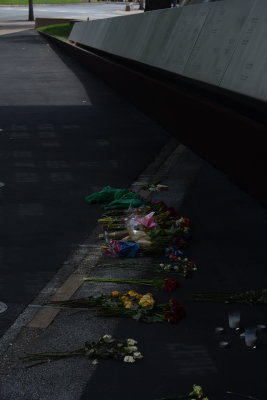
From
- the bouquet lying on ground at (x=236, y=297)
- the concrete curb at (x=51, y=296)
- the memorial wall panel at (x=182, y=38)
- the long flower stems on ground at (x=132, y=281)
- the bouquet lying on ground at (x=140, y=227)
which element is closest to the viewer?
the concrete curb at (x=51, y=296)

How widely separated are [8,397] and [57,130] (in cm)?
1043

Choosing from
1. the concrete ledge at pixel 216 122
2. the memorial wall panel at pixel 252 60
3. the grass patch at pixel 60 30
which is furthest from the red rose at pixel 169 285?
the grass patch at pixel 60 30

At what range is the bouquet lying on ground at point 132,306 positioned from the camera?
5566 millimetres

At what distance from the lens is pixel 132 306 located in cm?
572

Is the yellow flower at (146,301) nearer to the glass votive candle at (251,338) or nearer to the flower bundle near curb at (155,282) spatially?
the flower bundle near curb at (155,282)

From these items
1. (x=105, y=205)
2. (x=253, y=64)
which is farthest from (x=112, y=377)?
(x=253, y=64)

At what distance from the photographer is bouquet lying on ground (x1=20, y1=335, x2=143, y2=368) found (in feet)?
16.1

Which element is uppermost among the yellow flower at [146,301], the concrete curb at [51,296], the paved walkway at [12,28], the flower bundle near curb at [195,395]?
the flower bundle near curb at [195,395]

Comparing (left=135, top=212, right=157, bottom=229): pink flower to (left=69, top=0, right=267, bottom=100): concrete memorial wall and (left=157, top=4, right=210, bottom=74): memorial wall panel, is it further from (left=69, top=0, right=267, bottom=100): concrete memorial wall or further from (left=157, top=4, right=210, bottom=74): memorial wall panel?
(left=157, top=4, right=210, bottom=74): memorial wall panel

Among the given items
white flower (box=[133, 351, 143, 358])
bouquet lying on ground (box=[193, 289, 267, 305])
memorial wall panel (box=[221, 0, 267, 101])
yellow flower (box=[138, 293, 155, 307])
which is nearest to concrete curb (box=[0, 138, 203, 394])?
yellow flower (box=[138, 293, 155, 307])

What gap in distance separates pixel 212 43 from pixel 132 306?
798 centimetres

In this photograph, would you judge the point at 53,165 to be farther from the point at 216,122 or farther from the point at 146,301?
the point at 146,301

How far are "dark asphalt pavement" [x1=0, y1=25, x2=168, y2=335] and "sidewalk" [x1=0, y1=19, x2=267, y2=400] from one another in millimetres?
225

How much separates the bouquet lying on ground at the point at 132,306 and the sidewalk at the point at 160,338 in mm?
73
